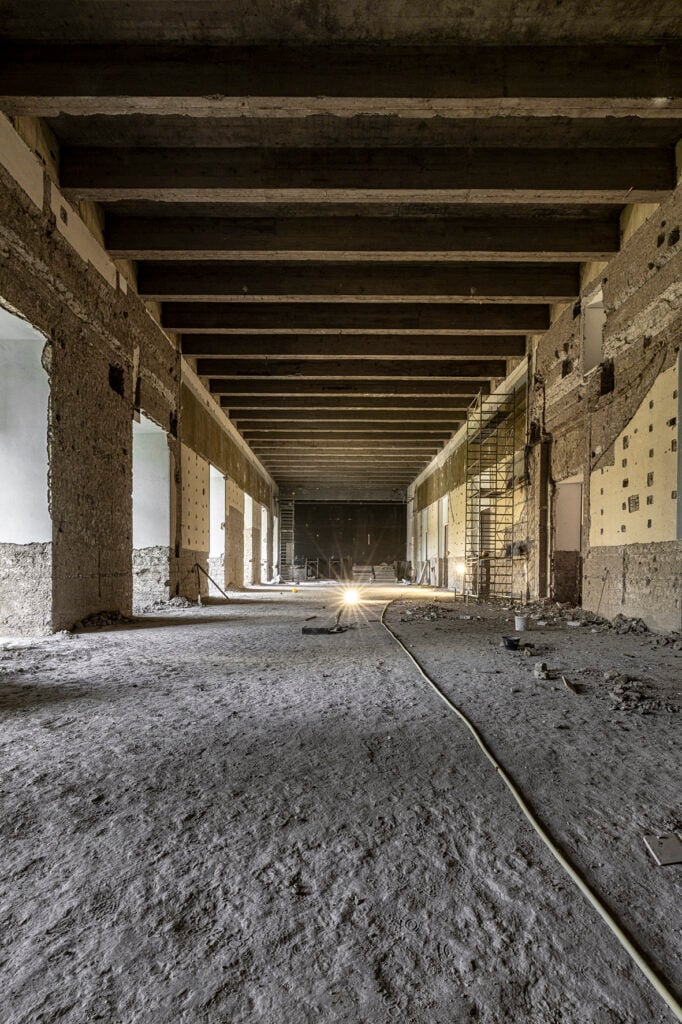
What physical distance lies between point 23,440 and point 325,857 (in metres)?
5.18

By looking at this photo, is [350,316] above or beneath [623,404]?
above

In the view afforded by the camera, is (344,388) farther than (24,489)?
Yes

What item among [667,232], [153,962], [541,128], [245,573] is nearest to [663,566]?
[667,232]

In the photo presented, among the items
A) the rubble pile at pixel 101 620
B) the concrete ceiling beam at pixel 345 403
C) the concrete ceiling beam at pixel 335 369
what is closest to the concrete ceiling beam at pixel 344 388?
the concrete ceiling beam at pixel 345 403

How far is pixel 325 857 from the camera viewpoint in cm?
157

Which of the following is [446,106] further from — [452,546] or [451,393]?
[452,546]

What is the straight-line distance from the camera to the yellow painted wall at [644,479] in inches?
221

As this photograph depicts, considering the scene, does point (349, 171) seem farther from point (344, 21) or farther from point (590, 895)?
point (590, 895)

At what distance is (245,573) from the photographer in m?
17.8

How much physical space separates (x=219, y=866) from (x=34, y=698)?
7.21 feet

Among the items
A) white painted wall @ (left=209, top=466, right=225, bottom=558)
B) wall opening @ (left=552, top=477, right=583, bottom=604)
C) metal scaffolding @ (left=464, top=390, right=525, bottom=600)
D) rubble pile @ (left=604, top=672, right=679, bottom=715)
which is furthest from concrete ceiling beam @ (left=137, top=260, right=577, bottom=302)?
white painted wall @ (left=209, top=466, right=225, bottom=558)

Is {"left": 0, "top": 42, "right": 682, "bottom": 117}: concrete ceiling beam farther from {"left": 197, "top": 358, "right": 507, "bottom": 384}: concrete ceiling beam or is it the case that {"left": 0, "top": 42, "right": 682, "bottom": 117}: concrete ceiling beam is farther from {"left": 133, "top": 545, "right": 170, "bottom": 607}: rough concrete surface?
{"left": 197, "top": 358, "right": 507, "bottom": 384}: concrete ceiling beam

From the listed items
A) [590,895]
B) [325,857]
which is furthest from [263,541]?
[590,895]

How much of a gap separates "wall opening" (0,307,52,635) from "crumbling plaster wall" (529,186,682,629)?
6121mm
